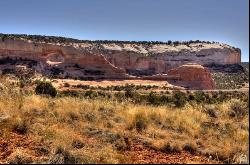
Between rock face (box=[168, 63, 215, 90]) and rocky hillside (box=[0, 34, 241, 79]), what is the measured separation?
7.15 metres

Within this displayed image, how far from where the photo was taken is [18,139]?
7469 millimetres

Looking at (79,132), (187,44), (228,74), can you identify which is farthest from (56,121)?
(187,44)

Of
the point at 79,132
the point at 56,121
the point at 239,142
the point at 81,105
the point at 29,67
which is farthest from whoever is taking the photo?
the point at 29,67

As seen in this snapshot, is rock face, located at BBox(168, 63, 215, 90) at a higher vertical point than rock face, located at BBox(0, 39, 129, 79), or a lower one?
lower

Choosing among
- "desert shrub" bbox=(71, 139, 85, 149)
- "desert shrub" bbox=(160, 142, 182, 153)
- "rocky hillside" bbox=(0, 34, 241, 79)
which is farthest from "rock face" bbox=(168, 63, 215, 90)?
"desert shrub" bbox=(71, 139, 85, 149)

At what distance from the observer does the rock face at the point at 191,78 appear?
62.7 meters

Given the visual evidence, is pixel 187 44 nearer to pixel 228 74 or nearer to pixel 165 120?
pixel 228 74

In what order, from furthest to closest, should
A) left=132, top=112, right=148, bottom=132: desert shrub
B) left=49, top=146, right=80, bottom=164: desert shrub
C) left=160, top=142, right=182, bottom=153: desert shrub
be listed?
left=132, top=112, right=148, bottom=132: desert shrub
left=160, top=142, right=182, bottom=153: desert shrub
left=49, top=146, right=80, bottom=164: desert shrub

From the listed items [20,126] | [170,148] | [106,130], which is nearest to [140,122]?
[106,130]

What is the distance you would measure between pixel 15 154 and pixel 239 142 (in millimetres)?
3675

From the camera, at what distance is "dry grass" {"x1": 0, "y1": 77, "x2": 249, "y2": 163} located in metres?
6.40

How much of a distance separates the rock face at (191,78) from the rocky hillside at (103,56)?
7145 mm

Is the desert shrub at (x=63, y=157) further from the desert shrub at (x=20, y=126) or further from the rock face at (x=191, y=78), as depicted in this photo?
the rock face at (x=191, y=78)

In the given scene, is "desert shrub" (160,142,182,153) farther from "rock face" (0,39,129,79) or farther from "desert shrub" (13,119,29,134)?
"rock face" (0,39,129,79)
